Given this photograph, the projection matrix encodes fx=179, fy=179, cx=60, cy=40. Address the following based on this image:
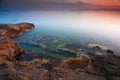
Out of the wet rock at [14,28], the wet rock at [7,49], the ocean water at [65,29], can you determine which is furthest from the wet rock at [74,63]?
the wet rock at [14,28]

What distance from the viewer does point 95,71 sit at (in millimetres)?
6086

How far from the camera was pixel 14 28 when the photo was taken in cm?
1249

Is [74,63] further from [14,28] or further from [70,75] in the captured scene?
[14,28]

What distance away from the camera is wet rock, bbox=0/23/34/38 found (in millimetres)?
11911

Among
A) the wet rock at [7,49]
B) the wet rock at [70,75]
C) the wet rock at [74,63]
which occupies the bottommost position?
the wet rock at [74,63]

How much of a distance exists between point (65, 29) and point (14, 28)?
11.8 ft

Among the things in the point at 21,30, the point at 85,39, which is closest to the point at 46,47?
the point at 85,39

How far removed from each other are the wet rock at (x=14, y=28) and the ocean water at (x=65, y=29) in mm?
357

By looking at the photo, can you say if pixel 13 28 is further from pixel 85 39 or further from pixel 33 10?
pixel 85 39

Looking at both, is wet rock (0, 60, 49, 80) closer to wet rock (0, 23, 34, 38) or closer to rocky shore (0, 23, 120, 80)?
rocky shore (0, 23, 120, 80)

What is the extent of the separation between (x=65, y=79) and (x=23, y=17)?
7759mm

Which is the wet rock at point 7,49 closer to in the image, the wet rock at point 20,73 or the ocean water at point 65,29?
the ocean water at point 65,29

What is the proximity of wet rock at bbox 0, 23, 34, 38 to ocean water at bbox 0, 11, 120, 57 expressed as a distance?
357 millimetres

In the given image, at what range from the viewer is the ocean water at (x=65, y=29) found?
9.95 metres
